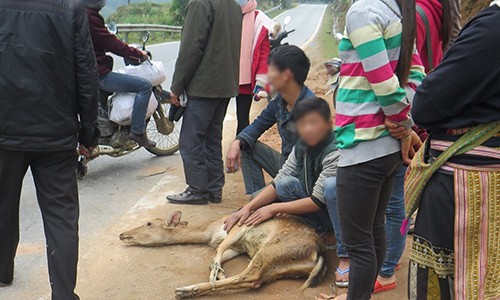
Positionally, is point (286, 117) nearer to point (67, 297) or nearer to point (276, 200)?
point (276, 200)

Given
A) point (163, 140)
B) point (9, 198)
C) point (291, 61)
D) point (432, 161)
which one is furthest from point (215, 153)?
point (432, 161)

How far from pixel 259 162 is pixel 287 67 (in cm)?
125

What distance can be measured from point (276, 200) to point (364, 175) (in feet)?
5.54

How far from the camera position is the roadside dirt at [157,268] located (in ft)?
12.2

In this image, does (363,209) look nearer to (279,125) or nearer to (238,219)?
(238,219)

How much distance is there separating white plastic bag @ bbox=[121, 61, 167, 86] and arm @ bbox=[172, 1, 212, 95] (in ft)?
3.70

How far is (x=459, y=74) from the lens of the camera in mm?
2043

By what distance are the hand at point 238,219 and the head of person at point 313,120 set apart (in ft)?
2.62

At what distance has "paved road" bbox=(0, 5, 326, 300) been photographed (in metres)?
3.93

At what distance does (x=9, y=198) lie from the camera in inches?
129

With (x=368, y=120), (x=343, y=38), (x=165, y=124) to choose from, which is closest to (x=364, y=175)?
(x=368, y=120)

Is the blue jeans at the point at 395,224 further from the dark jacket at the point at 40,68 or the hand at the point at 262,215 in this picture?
the dark jacket at the point at 40,68

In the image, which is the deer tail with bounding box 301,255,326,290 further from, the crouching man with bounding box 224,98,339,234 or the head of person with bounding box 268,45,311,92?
the head of person with bounding box 268,45,311,92

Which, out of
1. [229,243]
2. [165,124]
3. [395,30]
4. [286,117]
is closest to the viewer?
[395,30]
